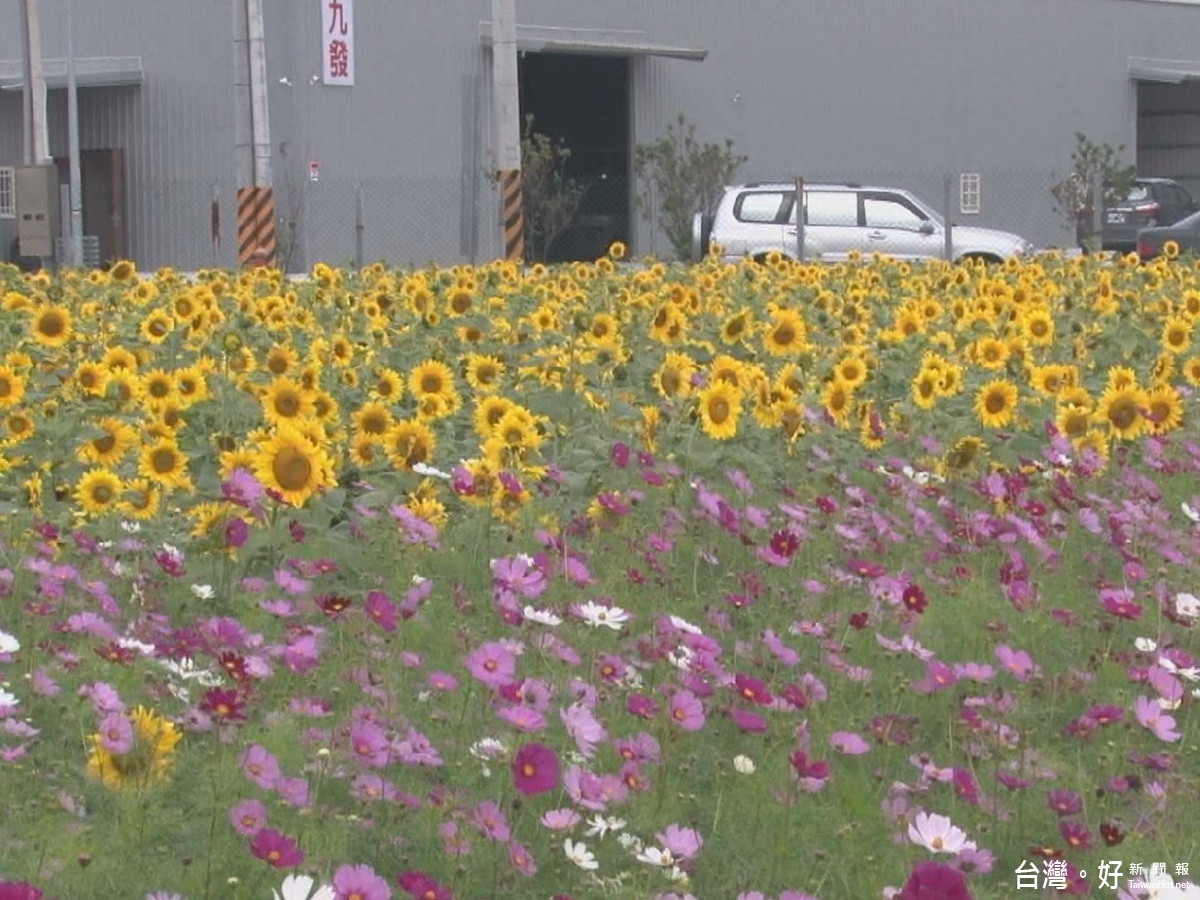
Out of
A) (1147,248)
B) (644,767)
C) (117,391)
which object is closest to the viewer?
(644,767)

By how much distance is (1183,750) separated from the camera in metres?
4.36

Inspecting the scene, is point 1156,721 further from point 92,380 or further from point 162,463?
point 92,380

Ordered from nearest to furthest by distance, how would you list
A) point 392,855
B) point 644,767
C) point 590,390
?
1. point 392,855
2. point 644,767
3. point 590,390

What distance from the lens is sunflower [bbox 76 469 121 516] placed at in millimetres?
5090

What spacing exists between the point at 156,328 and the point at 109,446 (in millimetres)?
2169

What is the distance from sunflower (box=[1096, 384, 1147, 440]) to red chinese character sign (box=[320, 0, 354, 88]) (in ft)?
87.2

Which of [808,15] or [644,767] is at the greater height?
[808,15]

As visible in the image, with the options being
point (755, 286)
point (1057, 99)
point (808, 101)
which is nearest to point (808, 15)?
point (808, 101)

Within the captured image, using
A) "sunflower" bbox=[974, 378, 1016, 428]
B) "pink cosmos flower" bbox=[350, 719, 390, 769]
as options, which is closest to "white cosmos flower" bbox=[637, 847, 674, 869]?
"pink cosmos flower" bbox=[350, 719, 390, 769]

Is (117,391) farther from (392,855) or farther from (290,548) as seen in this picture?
(392,855)

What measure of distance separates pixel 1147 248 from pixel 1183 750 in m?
18.8

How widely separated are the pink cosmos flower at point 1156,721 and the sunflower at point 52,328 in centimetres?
398

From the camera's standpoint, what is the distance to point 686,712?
372 centimetres

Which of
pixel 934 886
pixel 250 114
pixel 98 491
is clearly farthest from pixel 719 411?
pixel 250 114
